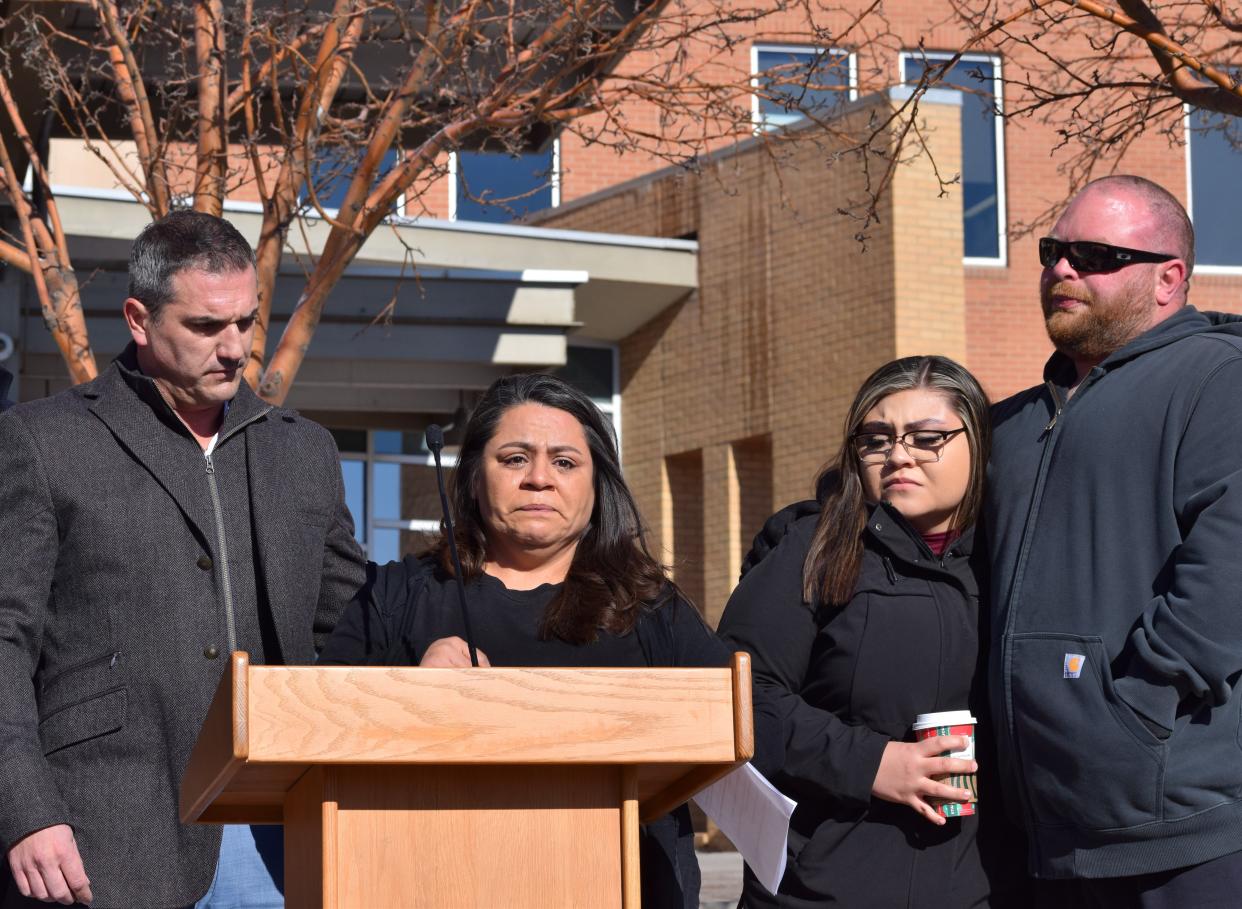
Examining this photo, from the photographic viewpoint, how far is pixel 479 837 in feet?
9.29

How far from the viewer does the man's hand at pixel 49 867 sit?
3.35m

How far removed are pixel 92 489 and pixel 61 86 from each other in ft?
14.8

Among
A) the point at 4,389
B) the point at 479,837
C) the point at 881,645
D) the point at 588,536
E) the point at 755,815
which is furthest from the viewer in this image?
the point at 4,389

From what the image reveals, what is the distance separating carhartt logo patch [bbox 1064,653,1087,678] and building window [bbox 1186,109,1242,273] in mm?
17088

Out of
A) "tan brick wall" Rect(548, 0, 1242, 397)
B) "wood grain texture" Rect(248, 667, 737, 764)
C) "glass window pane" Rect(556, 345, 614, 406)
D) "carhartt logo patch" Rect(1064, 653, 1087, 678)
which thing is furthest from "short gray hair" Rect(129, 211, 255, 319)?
"tan brick wall" Rect(548, 0, 1242, 397)

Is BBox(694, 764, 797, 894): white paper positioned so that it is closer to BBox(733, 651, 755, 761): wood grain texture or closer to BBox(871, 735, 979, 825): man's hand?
BBox(733, 651, 755, 761): wood grain texture

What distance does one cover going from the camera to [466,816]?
2834 millimetres

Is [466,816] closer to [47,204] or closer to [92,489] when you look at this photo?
[92,489]

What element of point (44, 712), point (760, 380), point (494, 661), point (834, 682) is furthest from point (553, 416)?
point (760, 380)

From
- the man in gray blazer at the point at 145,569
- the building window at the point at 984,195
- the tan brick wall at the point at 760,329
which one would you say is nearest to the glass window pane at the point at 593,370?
the tan brick wall at the point at 760,329

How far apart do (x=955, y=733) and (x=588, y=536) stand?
2.99 feet

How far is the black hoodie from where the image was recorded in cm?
345

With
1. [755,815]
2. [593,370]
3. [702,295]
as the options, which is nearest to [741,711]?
[755,815]

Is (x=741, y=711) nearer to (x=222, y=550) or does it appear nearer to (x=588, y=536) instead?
(x=588, y=536)
